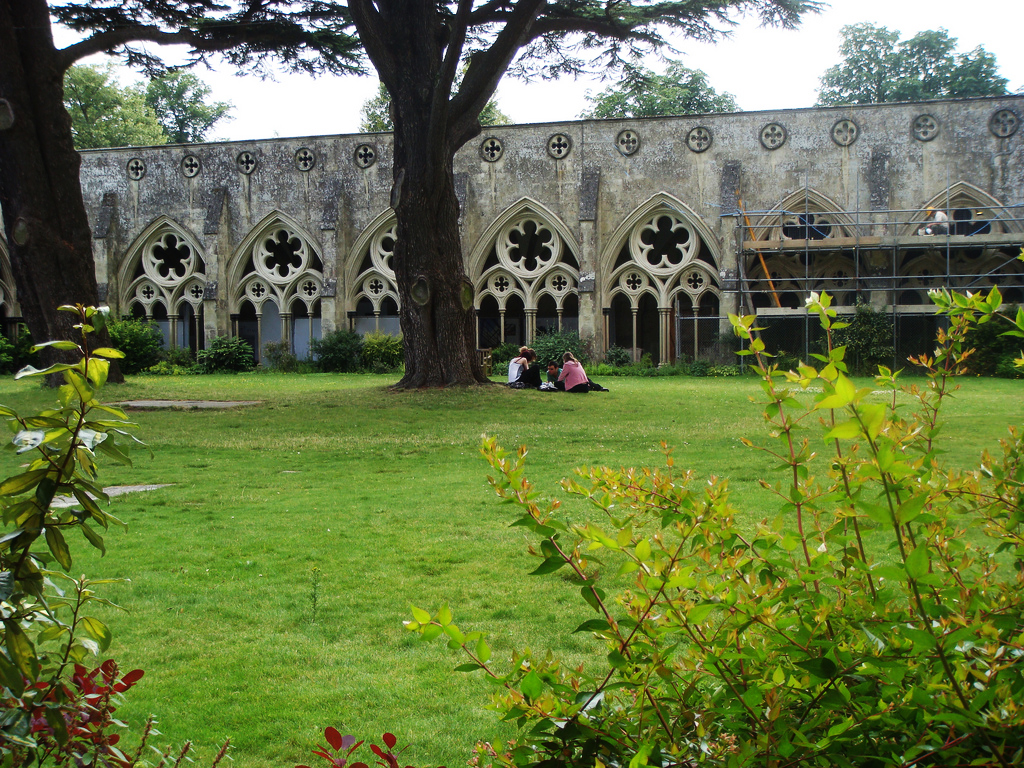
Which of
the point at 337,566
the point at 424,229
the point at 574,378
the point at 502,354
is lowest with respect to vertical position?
the point at 337,566

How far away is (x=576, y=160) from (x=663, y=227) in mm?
4407

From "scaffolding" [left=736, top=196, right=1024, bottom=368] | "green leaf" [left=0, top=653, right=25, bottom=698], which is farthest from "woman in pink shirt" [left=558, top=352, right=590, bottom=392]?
"green leaf" [left=0, top=653, right=25, bottom=698]

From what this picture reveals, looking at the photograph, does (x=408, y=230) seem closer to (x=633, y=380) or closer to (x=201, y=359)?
(x=633, y=380)

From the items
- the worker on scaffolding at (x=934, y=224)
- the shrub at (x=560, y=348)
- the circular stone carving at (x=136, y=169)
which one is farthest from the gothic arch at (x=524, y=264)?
the circular stone carving at (x=136, y=169)

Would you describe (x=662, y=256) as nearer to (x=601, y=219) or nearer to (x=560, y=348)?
(x=601, y=219)

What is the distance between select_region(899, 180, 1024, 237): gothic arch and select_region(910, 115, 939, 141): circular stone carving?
1446 millimetres

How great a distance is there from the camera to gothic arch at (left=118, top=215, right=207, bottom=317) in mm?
27928

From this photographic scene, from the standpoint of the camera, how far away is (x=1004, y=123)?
22.3m

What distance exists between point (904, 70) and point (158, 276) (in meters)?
34.8

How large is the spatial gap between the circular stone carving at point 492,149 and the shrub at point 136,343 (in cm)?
1118

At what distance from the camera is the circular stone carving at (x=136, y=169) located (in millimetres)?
27984

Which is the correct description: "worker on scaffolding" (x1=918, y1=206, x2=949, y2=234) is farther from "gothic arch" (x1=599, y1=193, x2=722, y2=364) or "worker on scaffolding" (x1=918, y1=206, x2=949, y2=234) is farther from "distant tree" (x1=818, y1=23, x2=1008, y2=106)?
"distant tree" (x1=818, y1=23, x2=1008, y2=106)

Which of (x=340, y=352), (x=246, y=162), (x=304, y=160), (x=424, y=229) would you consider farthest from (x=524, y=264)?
(x=424, y=229)

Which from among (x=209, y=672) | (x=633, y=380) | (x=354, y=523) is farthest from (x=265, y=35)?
(x=209, y=672)
